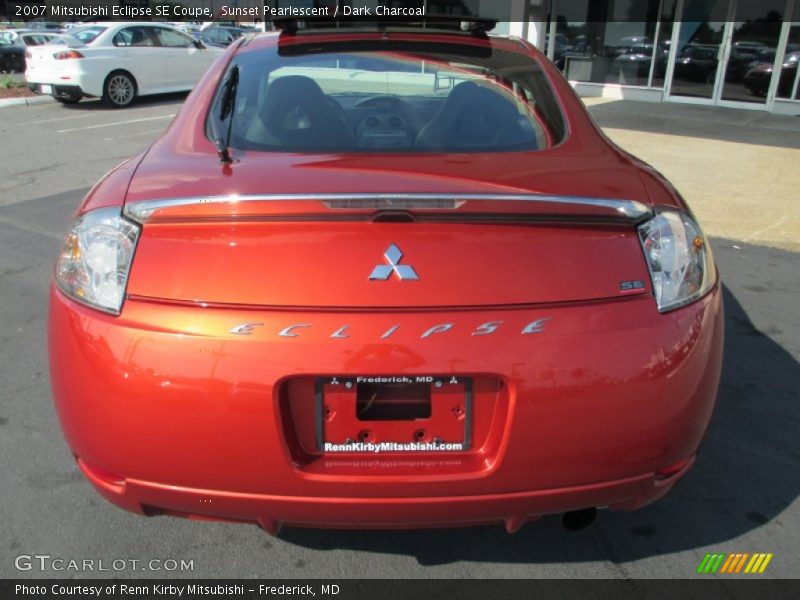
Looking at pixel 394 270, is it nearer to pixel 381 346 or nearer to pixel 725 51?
→ pixel 381 346

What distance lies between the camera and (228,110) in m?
2.52

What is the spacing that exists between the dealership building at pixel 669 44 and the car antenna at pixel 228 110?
13.7m

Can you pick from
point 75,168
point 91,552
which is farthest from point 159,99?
point 91,552

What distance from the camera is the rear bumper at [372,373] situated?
169 cm

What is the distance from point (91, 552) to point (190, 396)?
985mm

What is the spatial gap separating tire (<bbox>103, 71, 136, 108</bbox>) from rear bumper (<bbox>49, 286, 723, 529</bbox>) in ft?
45.0

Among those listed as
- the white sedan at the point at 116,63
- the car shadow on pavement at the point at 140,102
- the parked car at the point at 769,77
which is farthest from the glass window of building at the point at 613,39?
the car shadow on pavement at the point at 140,102

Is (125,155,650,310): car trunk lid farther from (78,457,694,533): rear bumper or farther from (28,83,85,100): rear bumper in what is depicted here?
(28,83,85,100): rear bumper

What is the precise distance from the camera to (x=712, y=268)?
2104mm

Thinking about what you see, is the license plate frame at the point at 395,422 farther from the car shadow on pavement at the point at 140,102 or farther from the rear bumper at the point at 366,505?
the car shadow on pavement at the point at 140,102

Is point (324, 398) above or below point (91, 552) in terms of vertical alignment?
above

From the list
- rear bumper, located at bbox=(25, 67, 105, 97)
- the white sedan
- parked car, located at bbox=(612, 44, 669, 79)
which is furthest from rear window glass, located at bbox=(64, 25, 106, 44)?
parked car, located at bbox=(612, 44, 669, 79)

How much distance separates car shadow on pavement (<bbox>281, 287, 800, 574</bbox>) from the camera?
2.32 m
